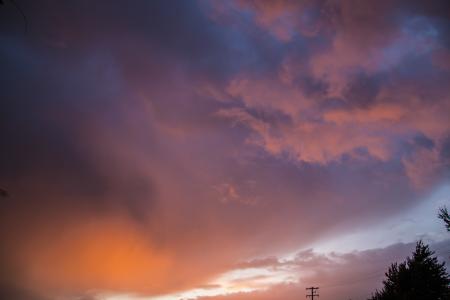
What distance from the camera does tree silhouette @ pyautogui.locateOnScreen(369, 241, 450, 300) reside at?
2888 cm

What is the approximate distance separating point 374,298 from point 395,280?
5260mm

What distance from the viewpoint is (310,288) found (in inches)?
2677

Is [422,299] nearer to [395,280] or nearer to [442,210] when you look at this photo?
[395,280]

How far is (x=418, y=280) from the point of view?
30062 millimetres

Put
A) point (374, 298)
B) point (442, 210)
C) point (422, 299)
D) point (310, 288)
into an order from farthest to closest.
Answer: point (310, 288), point (374, 298), point (422, 299), point (442, 210)

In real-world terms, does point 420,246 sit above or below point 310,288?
above

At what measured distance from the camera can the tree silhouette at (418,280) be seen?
1137 inches

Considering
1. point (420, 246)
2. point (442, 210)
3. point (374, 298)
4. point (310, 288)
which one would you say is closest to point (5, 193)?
point (442, 210)

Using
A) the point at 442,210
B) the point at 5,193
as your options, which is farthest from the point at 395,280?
the point at 5,193

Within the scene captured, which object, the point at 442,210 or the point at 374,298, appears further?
the point at 374,298

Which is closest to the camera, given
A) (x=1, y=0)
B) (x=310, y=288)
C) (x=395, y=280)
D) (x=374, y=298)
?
(x=1, y=0)

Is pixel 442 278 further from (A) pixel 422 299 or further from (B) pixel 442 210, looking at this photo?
(B) pixel 442 210

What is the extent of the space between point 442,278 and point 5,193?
36.9m

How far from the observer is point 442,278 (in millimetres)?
29422
